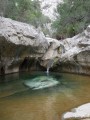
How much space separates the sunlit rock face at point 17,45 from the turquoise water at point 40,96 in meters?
1.76

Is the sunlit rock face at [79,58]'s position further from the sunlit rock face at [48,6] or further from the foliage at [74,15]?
the sunlit rock face at [48,6]

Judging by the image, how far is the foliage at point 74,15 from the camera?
23.7m

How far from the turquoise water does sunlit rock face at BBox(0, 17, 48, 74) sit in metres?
1.76

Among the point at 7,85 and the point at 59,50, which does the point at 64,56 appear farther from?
the point at 7,85

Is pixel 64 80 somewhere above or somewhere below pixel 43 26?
below

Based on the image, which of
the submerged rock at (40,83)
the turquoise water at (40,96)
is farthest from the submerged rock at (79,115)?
the submerged rock at (40,83)

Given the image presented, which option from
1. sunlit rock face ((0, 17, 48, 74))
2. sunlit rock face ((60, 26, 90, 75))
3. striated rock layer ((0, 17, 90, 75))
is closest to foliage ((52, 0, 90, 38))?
striated rock layer ((0, 17, 90, 75))

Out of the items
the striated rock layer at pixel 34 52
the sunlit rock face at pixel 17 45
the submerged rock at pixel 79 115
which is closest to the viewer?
the submerged rock at pixel 79 115

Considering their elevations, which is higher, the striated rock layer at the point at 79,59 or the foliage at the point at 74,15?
the foliage at the point at 74,15

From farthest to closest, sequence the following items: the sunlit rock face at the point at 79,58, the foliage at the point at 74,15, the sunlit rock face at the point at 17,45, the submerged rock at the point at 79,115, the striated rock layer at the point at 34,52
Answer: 1. the foliage at the point at 74,15
2. the sunlit rock face at the point at 79,58
3. the striated rock layer at the point at 34,52
4. the sunlit rock face at the point at 17,45
5. the submerged rock at the point at 79,115

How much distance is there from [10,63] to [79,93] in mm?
7329

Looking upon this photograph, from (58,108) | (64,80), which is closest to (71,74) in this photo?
(64,80)

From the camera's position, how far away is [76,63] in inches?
711

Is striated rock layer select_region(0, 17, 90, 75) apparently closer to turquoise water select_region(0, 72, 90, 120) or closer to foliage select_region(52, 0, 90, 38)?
turquoise water select_region(0, 72, 90, 120)
